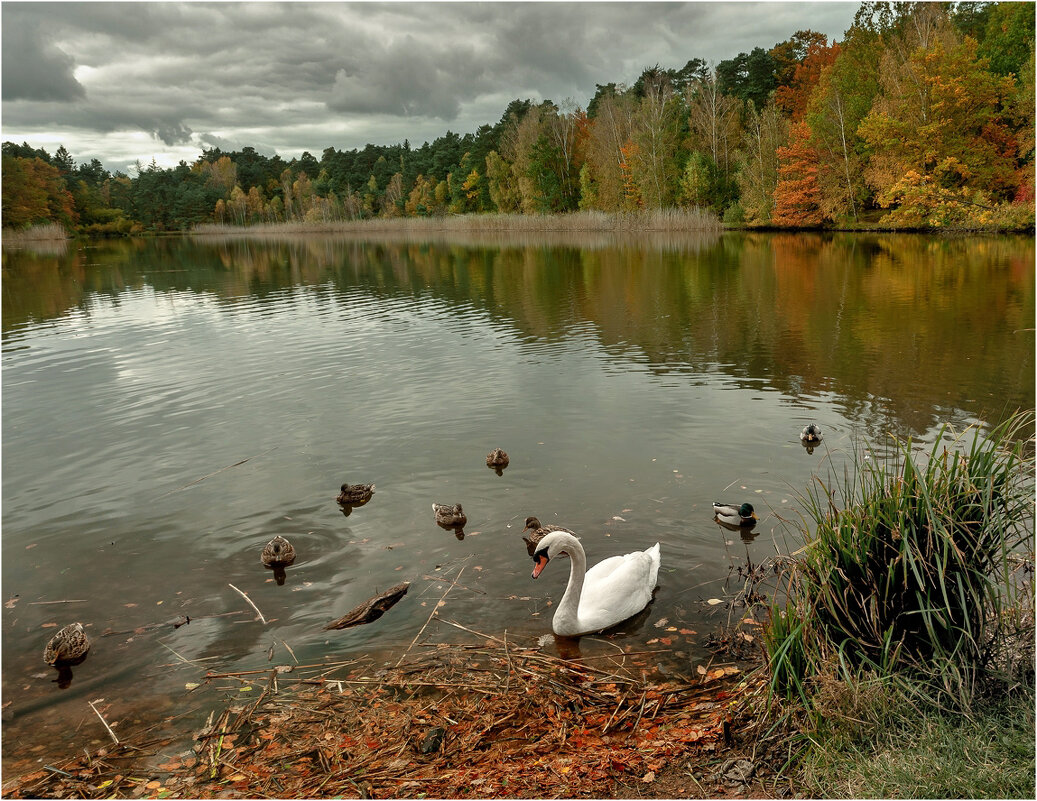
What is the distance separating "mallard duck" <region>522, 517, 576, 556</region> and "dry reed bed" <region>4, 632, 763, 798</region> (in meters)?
2.29

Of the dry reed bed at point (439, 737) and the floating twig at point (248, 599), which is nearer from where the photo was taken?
the dry reed bed at point (439, 737)

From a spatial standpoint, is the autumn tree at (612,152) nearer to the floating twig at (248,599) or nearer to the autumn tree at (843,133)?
the autumn tree at (843,133)

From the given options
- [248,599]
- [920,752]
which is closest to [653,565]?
[920,752]

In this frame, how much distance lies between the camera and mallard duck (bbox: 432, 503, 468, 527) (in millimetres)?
9391

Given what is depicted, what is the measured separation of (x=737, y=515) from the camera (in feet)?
28.7

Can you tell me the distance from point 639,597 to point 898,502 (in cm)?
309

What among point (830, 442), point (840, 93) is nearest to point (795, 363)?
point (830, 442)

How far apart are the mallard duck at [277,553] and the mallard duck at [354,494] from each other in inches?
66.3

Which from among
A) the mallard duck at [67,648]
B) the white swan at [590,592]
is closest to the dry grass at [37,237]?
the mallard duck at [67,648]

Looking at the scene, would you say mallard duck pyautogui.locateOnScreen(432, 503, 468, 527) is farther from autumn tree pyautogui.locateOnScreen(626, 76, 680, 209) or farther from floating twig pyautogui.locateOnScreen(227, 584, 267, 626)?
autumn tree pyautogui.locateOnScreen(626, 76, 680, 209)

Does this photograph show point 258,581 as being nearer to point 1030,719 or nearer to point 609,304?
point 1030,719

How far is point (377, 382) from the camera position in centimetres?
1766

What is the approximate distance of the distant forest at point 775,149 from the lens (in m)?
48.7

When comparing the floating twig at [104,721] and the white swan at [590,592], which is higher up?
the white swan at [590,592]
